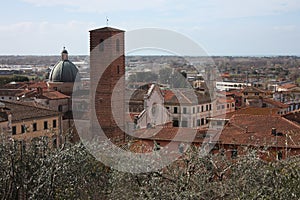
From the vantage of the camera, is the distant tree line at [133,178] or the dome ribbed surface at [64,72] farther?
the dome ribbed surface at [64,72]

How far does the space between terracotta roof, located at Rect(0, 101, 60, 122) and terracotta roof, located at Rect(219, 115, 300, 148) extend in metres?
10.3

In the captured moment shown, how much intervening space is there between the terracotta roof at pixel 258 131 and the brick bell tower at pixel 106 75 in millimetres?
5288

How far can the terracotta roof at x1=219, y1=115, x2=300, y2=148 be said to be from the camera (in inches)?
756

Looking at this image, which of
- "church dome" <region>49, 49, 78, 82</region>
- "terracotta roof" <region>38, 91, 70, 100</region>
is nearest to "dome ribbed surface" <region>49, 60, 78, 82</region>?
"church dome" <region>49, 49, 78, 82</region>

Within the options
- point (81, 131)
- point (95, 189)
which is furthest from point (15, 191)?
point (81, 131)

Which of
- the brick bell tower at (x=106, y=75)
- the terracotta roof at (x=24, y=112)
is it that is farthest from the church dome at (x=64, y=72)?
the brick bell tower at (x=106, y=75)

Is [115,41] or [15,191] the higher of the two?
[115,41]

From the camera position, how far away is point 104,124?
2341 centimetres

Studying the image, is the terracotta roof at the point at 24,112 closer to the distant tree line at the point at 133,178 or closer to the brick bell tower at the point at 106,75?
the brick bell tower at the point at 106,75

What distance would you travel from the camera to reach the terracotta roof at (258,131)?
19203 mm

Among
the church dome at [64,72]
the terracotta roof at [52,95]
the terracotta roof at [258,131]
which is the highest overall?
the church dome at [64,72]

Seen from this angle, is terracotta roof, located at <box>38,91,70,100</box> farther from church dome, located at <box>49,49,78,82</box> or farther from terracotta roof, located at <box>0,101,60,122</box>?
terracotta roof, located at <box>0,101,60,122</box>

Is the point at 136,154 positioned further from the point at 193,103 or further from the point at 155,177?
the point at 193,103

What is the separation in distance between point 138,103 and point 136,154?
19.0 m
